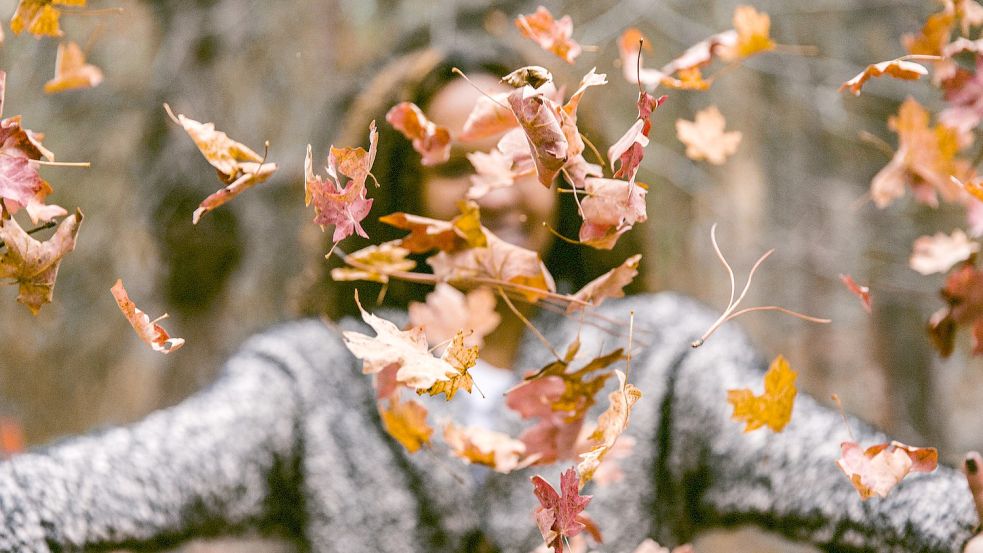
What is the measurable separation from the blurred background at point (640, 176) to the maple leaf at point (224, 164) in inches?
47.0

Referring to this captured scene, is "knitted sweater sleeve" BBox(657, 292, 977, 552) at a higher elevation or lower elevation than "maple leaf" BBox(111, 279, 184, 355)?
lower

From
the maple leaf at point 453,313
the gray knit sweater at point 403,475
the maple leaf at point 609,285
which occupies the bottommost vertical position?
the gray knit sweater at point 403,475

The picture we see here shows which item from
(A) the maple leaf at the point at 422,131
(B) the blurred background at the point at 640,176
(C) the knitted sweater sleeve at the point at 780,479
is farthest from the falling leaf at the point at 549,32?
(B) the blurred background at the point at 640,176

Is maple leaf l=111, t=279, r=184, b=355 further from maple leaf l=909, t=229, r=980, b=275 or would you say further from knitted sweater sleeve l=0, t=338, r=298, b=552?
maple leaf l=909, t=229, r=980, b=275

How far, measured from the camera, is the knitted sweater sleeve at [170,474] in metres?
0.48

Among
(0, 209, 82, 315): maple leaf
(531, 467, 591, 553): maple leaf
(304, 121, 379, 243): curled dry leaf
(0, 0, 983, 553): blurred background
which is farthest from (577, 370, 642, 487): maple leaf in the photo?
(0, 0, 983, 553): blurred background

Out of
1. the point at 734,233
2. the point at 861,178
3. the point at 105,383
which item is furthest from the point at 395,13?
the point at 105,383

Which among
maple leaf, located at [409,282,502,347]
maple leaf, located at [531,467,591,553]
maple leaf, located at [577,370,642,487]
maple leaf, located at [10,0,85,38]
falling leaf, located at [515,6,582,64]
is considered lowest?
maple leaf, located at [409,282,502,347]

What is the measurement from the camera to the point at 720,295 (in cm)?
184

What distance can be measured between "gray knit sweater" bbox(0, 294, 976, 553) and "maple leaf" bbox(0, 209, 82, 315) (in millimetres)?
166

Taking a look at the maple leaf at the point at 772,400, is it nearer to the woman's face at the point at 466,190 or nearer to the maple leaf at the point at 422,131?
the maple leaf at the point at 422,131

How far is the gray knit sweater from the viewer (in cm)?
50

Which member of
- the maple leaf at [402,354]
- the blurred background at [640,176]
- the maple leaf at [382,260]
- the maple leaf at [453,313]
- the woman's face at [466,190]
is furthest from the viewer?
the blurred background at [640,176]

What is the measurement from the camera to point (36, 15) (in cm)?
38
